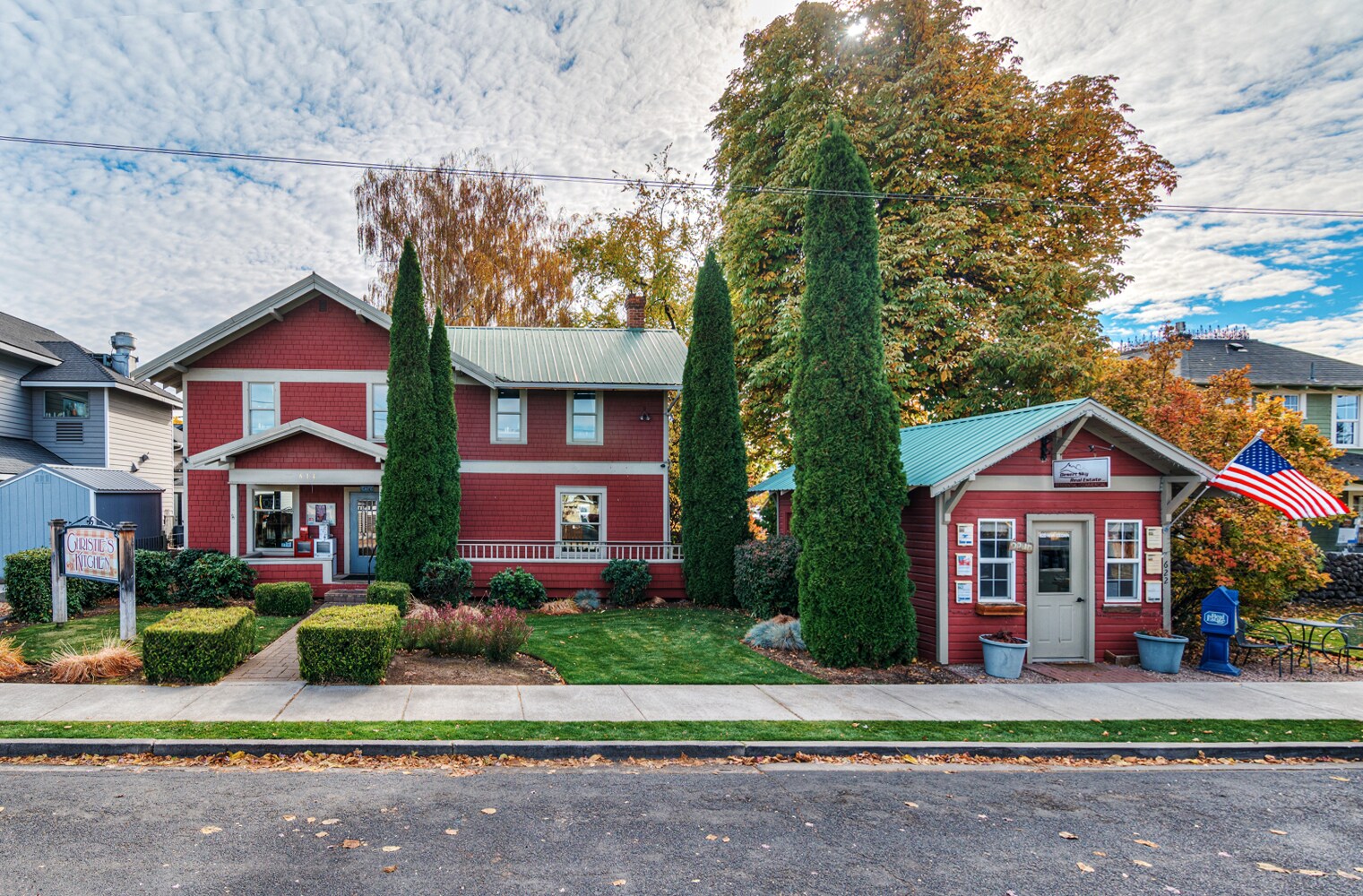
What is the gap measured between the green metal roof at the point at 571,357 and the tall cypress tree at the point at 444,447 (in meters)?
1.23

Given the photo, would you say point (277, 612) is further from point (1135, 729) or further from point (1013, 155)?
point (1013, 155)

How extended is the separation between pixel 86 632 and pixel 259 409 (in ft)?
25.8

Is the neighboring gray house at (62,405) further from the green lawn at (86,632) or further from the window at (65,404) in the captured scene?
the green lawn at (86,632)

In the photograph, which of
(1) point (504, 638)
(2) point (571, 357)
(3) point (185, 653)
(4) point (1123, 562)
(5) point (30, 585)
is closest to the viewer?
(3) point (185, 653)

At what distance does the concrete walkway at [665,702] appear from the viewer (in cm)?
827

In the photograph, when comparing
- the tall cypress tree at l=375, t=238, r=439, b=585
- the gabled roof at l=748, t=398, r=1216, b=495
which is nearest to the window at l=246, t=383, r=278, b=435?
the tall cypress tree at l=375, t=238, r=439, b=585

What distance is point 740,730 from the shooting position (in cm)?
808

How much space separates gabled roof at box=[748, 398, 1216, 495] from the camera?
36.4ft

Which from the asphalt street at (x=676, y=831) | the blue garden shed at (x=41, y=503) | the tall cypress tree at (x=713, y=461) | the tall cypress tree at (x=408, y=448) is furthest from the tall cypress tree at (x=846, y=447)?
the blue garden shed at (x=41, y=503)

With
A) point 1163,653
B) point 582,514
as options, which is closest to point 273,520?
point 582,514

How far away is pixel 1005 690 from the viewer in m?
10.1

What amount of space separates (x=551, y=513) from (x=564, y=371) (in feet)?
12.8

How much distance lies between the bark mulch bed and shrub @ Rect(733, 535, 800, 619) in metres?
5.43

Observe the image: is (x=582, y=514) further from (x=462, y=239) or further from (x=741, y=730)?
(x=462, y=239)
